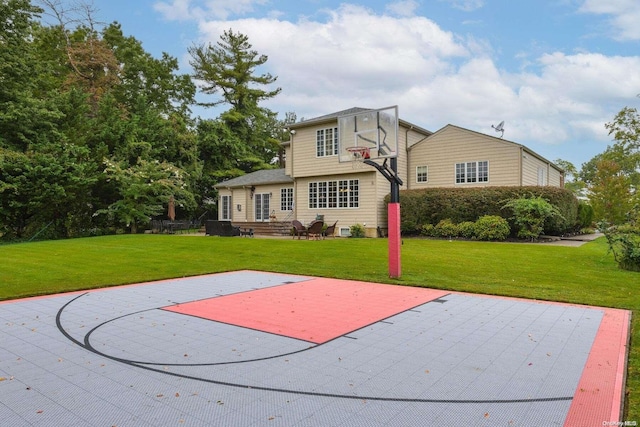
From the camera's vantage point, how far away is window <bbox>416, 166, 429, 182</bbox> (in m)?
20.9

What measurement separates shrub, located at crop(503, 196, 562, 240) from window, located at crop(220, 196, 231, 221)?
17363 mm

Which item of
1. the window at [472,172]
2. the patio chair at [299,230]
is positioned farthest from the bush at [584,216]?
the patio chair at [299,230]

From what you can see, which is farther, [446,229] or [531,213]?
[446,229]

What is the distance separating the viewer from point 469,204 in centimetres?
1775

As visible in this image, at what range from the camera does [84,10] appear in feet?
81.5

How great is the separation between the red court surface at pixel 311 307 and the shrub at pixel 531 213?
10.4m

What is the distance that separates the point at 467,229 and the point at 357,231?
5.24m

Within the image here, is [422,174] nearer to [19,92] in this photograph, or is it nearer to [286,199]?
[286,199]

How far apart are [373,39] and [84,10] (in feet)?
61.9

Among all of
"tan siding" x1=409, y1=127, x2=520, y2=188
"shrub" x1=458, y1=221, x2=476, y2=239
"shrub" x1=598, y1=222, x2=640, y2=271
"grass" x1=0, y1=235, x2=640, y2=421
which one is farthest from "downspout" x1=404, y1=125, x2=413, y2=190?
"shrub" x1=598, y1=222, x2=640, y2=271

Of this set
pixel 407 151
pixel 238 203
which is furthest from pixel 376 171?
pixel 238 203

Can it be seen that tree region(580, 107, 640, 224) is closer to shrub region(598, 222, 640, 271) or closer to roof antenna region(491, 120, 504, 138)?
roof antenna region(491, 120, 504, 138)

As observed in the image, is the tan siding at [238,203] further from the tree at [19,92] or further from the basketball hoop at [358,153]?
the basketball hoop at [358,153]

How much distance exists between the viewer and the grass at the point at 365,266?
762 centimetres
